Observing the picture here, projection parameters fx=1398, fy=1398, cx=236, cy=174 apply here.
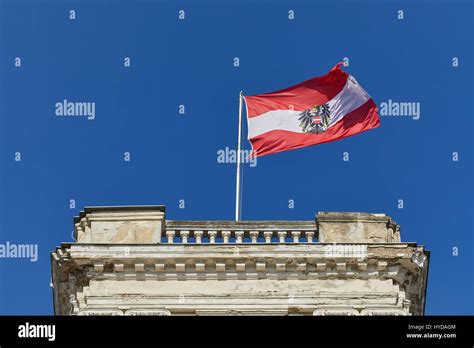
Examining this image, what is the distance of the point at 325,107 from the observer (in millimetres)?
37250

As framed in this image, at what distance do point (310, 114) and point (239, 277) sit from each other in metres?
Result: 7.17

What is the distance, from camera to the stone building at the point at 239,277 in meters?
30.9

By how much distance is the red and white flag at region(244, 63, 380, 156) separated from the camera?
36.5 m

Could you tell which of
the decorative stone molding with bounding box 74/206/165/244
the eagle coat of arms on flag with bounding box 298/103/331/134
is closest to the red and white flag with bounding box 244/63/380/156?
the eagle coat of arms on flag with bounding box 298/103/331/134

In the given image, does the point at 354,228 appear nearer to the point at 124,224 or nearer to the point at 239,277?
the point at 239,277

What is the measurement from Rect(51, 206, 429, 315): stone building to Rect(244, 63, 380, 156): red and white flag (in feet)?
16.3

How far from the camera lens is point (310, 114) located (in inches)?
1463

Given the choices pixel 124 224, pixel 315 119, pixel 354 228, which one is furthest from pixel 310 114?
pixel 124 224

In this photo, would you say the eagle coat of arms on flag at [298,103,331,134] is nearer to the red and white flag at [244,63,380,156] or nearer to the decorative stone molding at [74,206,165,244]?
the red and white flag at [244,63,380,156]

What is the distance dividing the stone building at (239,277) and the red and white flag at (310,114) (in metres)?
4.98

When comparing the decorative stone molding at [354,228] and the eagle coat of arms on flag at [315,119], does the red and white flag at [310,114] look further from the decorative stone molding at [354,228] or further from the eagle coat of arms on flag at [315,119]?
the decorative stone molding at [354,228]
